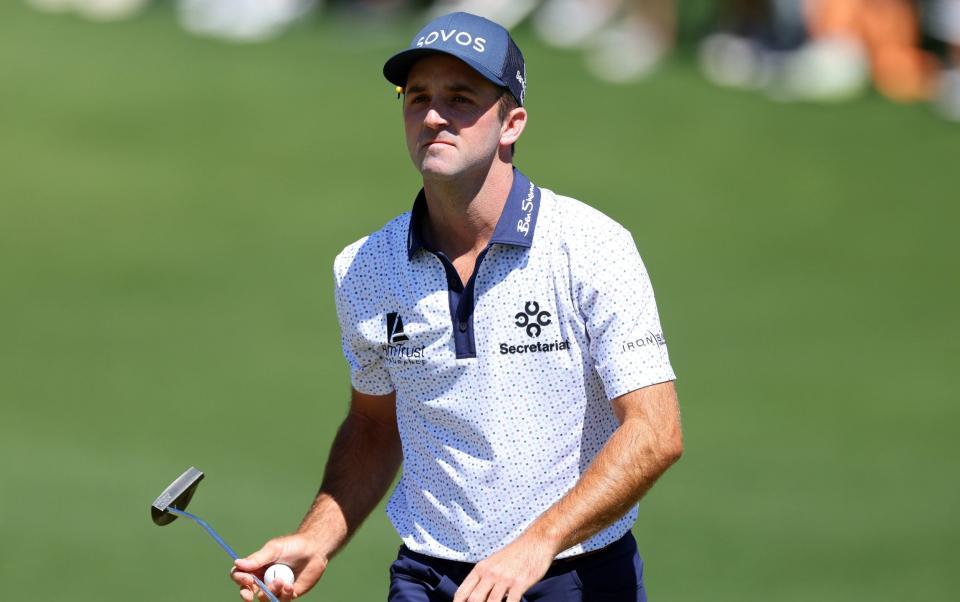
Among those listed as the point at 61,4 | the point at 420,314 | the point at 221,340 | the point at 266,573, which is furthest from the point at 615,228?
the point at 61,4

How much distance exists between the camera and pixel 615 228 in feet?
13.7

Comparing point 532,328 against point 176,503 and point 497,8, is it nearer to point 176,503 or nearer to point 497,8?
point 176,503

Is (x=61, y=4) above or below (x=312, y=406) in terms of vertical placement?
above

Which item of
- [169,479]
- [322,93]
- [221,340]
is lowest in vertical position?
[169,479]

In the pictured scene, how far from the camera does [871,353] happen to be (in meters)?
13.7

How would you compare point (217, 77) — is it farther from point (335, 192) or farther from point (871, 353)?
point (871, 353)

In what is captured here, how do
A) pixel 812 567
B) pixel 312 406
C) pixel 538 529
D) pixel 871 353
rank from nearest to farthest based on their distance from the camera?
pixel 538 529
pixel 812 567
pixel 312 406
pixel 871 353

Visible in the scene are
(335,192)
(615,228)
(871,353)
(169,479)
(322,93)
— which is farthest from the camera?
(322,93)

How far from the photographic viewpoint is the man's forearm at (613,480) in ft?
12.8

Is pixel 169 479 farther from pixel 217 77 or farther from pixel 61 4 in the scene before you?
pixel 61 4

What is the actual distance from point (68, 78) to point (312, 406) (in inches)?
299

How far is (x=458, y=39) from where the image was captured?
4133mm

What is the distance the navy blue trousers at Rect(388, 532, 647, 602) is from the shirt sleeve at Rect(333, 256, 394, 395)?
502 millimetres

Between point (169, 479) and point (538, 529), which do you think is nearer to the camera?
point (538, 529)
